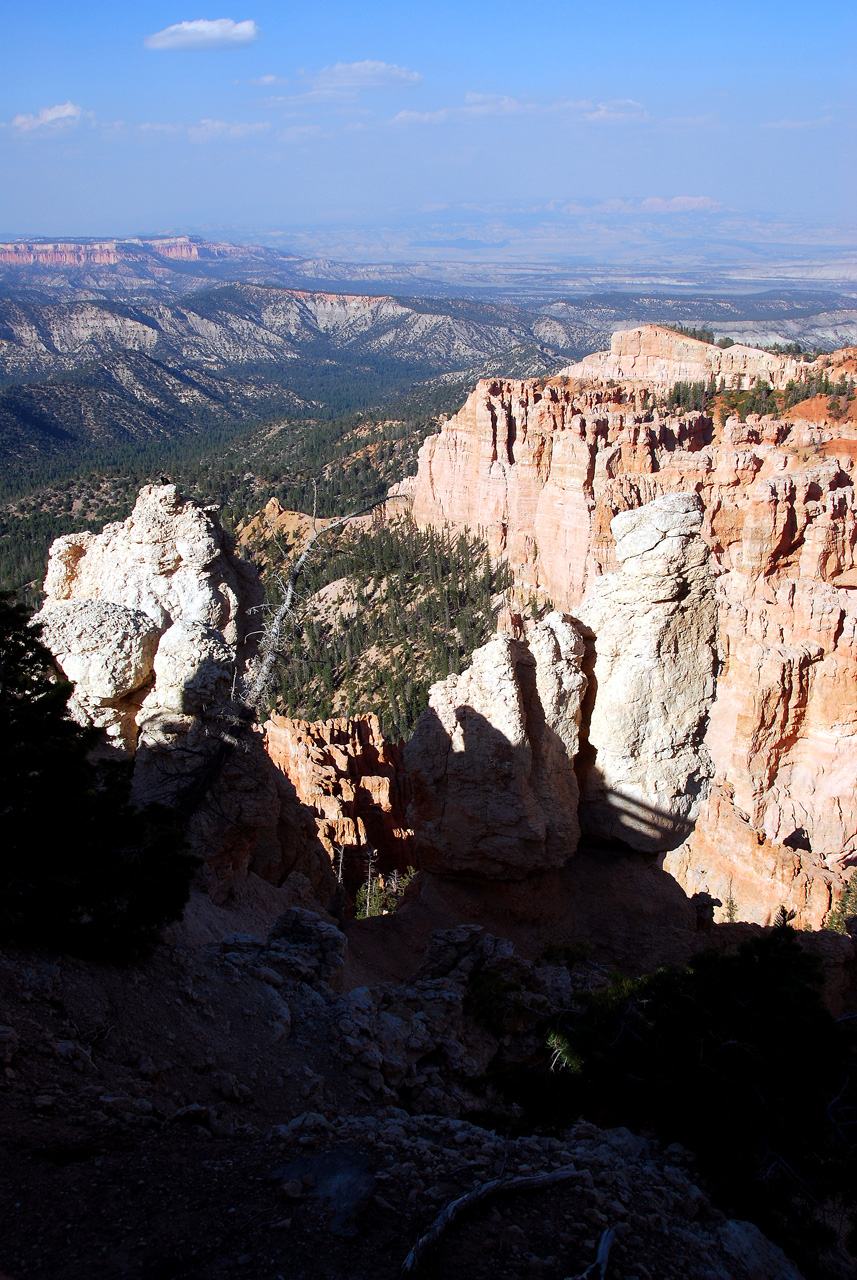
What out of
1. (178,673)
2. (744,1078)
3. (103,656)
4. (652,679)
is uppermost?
(103,656)

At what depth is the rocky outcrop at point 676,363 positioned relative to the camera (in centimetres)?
8744

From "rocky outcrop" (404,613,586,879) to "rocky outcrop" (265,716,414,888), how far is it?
26.0ft

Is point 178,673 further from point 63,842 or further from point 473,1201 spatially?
point 473,1201

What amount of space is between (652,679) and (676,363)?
96.6 metres

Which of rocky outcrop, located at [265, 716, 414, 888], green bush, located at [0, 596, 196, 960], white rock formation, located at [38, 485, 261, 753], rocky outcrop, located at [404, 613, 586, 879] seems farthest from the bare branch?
rocky outcrop, located at [265, 716, 414, 888]

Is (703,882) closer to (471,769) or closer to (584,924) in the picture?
(584,924)

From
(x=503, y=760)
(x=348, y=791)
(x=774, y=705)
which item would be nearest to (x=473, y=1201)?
(x=503, y=760)

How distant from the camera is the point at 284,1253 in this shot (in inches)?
186

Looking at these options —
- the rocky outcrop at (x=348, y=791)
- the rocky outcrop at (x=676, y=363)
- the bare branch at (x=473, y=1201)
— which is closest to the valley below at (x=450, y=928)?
the bare branch at (x=473, y=1201)

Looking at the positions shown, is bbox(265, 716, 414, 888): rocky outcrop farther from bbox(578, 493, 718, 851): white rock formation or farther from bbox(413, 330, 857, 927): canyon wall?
bbox(413, 330, 857, 927): canyon wall

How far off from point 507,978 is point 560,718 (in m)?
4.39

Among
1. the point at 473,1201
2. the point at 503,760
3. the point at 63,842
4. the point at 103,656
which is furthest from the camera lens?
the point at 503,760

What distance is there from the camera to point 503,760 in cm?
1234

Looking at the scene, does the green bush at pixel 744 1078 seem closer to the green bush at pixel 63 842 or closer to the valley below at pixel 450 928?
the valley below at pixel 450 928
